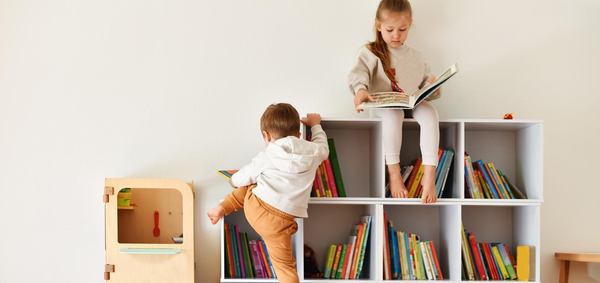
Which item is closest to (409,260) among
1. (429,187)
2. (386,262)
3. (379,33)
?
(386,262)

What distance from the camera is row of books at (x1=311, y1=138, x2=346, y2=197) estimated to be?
106 inches

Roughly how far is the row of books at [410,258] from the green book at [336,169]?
219mm

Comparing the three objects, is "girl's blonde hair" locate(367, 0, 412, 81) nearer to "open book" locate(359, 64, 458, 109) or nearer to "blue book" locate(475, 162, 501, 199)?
"open book" locate(359, 64, 458, 109)

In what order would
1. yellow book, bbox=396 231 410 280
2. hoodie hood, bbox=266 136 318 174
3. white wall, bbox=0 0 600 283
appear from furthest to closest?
white wall, bbox=0 0 600 283
yellow book, bbox=396 231 410 280
hoodie hood, bbox=266 136 318 174

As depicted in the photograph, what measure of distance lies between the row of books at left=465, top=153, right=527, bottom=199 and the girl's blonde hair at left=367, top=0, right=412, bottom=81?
512mm

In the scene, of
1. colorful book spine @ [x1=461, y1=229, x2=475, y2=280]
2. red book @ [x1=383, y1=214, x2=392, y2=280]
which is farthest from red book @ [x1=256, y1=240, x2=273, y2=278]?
colorful book spine @ [x1=461, y1=229, x2=475, y2=280]

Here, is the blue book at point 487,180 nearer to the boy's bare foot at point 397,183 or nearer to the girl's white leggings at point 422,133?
the girl's white leggings at point 422,133

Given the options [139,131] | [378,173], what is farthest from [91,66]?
[378,173]

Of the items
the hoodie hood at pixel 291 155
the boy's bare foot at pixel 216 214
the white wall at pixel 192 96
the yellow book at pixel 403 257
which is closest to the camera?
the hoodie hood at pixel 291 155

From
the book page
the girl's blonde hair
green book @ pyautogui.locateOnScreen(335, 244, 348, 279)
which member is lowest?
green book @ pyautogui.locateOnScreen(335, 244, 348, 279)

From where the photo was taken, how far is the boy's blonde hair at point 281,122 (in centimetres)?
255

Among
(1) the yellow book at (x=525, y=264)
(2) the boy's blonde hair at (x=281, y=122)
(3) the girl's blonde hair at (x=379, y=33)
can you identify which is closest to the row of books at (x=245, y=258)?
(2) the boy's blonde hair at (x=281, y=122)

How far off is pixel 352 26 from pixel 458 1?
50 cm

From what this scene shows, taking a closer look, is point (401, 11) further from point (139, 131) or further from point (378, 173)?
point (139, 131)
